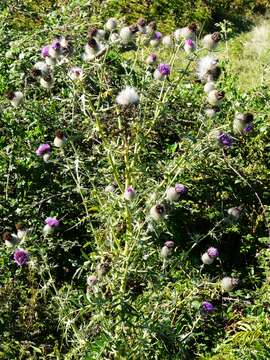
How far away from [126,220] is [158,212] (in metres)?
0.32

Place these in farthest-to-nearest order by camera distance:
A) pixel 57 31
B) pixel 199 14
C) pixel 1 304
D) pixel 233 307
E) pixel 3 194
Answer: pixel 199 14, pixel 57 31, pixel 3 194, pixel 233 307, pixel 1 304

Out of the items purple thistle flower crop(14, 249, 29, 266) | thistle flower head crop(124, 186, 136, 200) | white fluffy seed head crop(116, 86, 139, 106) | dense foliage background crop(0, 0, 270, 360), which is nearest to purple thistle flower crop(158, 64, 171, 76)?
dense foliage background crop(0, 0, 270, 360)

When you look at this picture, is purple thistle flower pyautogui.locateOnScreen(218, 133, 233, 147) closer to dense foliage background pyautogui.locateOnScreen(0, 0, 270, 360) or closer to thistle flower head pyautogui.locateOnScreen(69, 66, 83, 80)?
dense foliage background pyautogui.locateOnScreen(0, 0, 270, 360)

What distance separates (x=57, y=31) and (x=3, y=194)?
1.91 meters

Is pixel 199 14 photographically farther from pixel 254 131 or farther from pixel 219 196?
pixel 219 196

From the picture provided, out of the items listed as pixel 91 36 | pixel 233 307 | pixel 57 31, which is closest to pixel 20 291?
pixel 233 307

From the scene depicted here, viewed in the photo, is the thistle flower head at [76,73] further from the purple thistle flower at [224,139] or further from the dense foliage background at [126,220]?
the purple thistle flower at [224,139]

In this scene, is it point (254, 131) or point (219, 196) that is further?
point (254, 131)

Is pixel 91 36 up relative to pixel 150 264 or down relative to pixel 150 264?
→ up

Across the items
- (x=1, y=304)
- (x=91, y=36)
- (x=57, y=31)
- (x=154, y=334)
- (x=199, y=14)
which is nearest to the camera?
(x=154, y=334)

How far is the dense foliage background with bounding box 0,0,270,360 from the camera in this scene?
2893 mm

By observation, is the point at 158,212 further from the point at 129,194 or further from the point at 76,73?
the point at 76,73

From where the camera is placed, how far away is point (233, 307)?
3660 millimetres

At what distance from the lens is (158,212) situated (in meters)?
2.68
